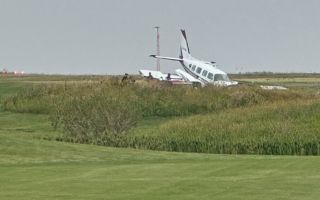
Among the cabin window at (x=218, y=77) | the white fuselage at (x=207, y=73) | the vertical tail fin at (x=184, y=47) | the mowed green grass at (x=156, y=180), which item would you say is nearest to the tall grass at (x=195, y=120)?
the white fuselage at (x=207, y=73)

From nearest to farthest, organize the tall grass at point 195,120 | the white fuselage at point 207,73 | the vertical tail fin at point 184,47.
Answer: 1. the tall grass at point 195,120
2. the white fuselage at point 207,73
3. the vertical tail fin at point 184,47

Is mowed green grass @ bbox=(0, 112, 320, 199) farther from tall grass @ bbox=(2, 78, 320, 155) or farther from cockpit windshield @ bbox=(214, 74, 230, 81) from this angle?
cockpit windshield @ bbox=(214, 74, 230, 81)

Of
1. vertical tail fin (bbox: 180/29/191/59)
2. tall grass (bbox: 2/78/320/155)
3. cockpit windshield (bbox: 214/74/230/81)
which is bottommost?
tall grass (bbox: 2/78/320/155)

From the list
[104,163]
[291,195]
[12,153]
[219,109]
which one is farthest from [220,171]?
[219,109]

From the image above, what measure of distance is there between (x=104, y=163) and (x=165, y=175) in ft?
12.4

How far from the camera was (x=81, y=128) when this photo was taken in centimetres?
2408

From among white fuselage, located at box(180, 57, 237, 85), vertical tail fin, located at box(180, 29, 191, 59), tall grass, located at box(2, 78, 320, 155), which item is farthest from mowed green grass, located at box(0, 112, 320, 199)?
vertical tail fin, located at box(180, 29, 191, 59)

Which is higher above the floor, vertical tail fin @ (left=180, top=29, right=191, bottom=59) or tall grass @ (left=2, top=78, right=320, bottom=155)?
vertical tail fin @ (left=180, top=29, right=191, bottom=59)

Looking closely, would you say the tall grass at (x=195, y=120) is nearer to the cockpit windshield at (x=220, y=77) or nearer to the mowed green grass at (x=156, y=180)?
the cockpit windshield at (x=220, y=77)

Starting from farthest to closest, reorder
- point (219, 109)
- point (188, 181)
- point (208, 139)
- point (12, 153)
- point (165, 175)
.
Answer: point (219, 109), point (208, 139), point (12, 153), point (165, 175), point (188, 181)

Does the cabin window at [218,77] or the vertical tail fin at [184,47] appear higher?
the vertical tail fin at [184,47]

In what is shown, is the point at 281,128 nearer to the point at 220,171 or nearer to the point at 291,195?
the point at 220,171

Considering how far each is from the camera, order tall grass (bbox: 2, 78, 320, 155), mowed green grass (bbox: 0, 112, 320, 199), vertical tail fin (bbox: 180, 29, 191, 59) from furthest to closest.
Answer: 1. vertical tail fin (bbox: 180, 29, 191, 59)
2. tall grass (bbox: 2, 78, 320, 155)
3. mowed green grass (bbox: 0, 112, 320, 199)

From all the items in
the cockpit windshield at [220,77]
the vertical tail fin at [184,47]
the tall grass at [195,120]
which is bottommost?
the tall grass at [195,120]
